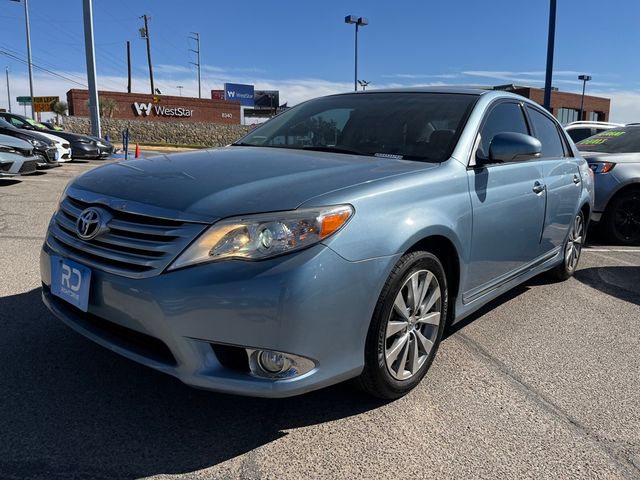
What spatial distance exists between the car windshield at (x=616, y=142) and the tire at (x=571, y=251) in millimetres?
2706

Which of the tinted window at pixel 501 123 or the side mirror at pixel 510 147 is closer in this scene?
the side mirror at pixel 510 147

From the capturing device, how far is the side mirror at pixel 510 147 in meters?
3.26

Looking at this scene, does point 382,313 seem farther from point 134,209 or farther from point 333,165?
point 134,209

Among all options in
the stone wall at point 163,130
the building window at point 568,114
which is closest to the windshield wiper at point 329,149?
the stone wall at point 163,130

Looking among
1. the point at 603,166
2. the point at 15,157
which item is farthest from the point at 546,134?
the point at 15,157

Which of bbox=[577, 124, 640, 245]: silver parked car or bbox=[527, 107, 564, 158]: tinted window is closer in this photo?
bbox=[527, 107, 564, 158]: tinted window

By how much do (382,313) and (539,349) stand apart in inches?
63.6

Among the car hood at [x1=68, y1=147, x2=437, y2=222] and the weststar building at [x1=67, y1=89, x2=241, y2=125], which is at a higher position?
the weststar building at [x1=67, y1=89, x2=241, y2=125]

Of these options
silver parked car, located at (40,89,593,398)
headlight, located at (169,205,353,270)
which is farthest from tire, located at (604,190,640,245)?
headlight, located at (169,205,353,270)

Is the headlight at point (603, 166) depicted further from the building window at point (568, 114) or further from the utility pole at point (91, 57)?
the building window at point (568, 114)

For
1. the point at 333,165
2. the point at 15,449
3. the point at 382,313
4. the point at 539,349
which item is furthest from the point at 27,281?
the point at 539,349

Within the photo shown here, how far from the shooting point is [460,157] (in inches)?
124

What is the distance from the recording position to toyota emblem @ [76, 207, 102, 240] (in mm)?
2475

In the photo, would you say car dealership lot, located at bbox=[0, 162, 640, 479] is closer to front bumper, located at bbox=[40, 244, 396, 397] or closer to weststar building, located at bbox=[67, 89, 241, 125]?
front bumper, located at bbox=[40, 244, 396, 397]
